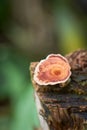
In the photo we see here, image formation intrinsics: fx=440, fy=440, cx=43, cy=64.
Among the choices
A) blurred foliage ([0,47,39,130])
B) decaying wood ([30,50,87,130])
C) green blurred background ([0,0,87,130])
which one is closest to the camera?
decaying wood ([30,50,87,130])

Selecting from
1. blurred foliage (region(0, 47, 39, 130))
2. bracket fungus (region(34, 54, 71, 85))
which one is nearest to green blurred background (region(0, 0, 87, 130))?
blurred foliage (region(0, 47, 39, 130))

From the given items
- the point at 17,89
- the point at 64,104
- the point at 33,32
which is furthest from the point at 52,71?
the point at 33,32

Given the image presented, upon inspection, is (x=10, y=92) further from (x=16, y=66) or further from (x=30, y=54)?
(x=30, y=54)

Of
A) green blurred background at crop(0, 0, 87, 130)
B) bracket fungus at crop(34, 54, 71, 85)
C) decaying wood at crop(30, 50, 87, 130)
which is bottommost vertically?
decaying wood at crop(30, 50, 87, 130)

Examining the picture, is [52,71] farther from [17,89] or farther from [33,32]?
[33,32]

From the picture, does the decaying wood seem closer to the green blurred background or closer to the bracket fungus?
the bracket fungus

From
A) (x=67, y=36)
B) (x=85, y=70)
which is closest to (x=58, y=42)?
(x=67, y=36)

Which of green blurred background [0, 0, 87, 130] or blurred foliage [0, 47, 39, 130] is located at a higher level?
green blurred background [0, 0, 87, 130]

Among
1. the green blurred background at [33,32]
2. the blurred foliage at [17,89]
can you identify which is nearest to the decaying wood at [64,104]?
the blurred foliage at [17,89]
